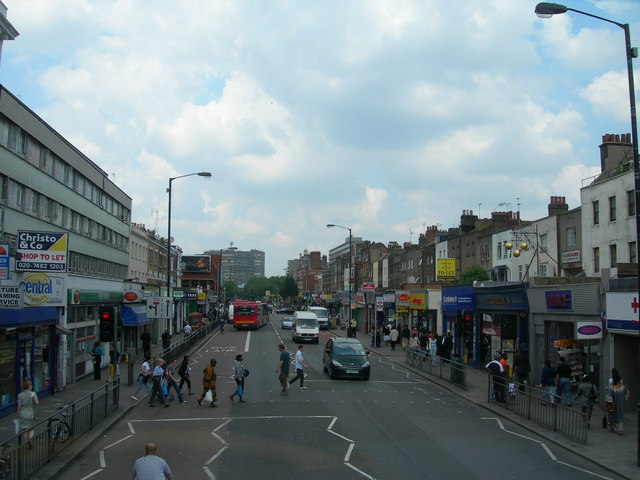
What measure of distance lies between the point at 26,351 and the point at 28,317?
1.43 m

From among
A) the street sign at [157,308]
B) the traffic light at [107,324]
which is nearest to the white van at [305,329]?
the street sign at [157,308]

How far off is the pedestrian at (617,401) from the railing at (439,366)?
28.0 ft

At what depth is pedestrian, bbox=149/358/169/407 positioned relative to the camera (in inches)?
803

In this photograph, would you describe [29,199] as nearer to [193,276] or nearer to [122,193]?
[122,193]

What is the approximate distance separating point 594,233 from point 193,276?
298 ft

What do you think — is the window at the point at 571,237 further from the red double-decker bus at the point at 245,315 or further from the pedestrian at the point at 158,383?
the red double-decker bus at the point at 245,315

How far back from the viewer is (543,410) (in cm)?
1734

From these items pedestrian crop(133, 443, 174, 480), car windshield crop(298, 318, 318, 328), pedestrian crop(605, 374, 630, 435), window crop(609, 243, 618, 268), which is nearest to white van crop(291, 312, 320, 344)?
car windshield crop(298, 318, 318, 328)

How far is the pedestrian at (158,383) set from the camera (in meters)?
20.4

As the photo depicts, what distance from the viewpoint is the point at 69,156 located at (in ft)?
94.5

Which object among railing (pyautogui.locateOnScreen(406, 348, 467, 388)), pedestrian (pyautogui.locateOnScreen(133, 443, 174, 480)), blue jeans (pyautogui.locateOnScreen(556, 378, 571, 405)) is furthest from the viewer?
railing (pyautogui.locateOnScreen(406, 348, 467, 388))

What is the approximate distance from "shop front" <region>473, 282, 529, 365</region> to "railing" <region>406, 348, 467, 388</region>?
3100 millimetres

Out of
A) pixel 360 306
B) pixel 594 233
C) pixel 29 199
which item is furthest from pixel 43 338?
pixel 360 306

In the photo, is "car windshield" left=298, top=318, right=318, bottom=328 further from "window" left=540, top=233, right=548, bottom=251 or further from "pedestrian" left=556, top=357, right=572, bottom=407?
"pedestrian" left=556, top=357, right=572, bottom=407
